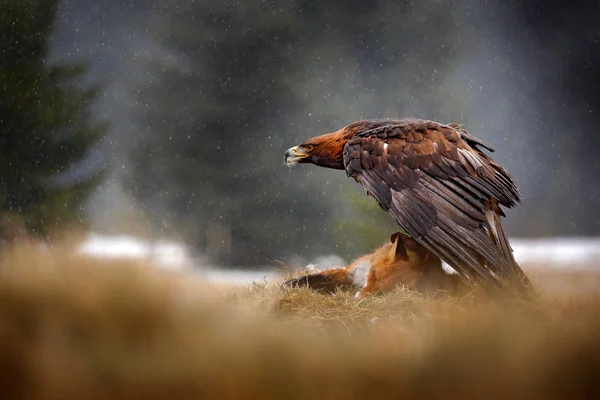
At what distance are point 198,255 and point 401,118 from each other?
133 cm

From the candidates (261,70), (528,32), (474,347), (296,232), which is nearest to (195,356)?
(474,347)

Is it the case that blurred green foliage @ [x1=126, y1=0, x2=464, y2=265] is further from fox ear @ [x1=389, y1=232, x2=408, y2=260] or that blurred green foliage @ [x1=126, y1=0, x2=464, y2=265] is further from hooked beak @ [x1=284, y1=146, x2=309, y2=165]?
fox ear @ [x1=389, y1=232, x2=408, y2=260]

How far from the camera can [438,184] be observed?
2.24 metres

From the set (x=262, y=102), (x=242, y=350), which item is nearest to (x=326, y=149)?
(x=262, y=102)

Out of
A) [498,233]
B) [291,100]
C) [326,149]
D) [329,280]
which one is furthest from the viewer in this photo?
[326,149]

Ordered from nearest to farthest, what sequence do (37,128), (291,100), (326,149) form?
1. (37,128)
2. (291,100)
3. (326,149)

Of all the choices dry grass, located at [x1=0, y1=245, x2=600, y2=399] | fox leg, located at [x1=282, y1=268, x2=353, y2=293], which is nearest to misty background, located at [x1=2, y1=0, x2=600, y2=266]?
fox leg, located at [x1=282, y1=268, x2=353, y2=293]

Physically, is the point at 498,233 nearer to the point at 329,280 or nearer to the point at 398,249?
the point at 398,249

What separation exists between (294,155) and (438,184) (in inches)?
27.3

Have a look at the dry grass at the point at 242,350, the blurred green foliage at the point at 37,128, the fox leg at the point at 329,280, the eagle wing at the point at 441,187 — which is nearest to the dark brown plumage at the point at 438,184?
the eagle wing at the point at 441,187

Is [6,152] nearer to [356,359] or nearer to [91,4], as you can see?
[91,4]

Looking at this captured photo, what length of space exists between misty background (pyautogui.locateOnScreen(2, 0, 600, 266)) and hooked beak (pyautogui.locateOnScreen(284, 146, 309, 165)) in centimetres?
6

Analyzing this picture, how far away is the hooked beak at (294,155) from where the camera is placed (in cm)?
251

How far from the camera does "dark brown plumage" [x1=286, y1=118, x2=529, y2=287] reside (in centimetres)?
206
